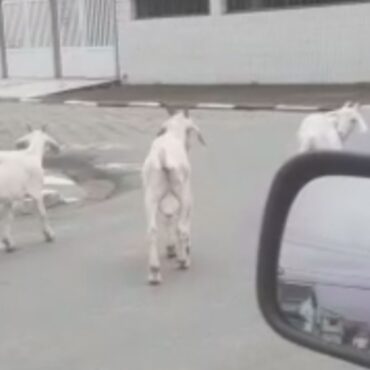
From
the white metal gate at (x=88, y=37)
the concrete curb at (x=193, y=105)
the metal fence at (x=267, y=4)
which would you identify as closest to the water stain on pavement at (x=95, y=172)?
the concrete curb at (x=193, y=105)

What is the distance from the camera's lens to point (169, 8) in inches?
1115

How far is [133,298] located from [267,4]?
1980 cm

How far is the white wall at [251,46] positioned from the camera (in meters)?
24.0

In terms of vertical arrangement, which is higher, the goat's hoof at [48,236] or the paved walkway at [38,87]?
the goat's hoof at [48,236]

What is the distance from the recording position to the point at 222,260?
7754 mm

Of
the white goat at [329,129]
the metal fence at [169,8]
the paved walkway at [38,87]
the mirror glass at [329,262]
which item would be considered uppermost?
the mirror glass at [329,262]

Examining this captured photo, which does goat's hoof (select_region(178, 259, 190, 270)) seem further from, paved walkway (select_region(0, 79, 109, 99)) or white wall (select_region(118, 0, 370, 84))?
paved walkway (select_region(0, 79, 109, 99))

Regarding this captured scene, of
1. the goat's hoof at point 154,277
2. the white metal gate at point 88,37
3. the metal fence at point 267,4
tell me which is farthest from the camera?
the white metal gate at point 88,37

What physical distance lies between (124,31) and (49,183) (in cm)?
1769

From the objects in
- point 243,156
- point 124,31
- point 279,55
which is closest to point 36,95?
point 124,31

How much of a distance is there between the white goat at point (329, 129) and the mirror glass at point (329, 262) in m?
6.13

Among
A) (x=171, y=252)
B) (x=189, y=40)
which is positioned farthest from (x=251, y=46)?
(x=171, y=252)

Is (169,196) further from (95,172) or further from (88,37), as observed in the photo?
(88,37)

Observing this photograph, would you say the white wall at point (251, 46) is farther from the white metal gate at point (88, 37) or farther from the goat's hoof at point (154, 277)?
the goat's hoof at point (154, 277)
